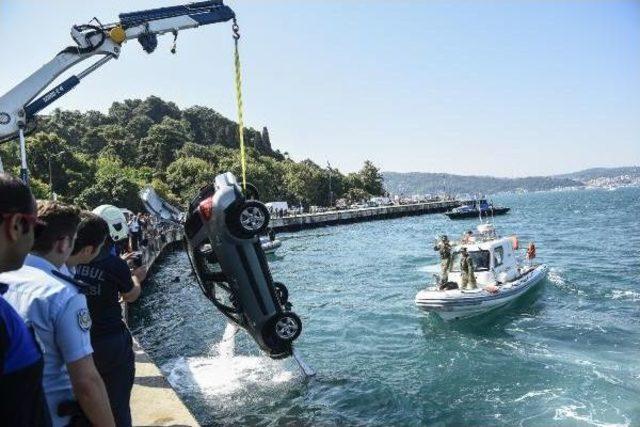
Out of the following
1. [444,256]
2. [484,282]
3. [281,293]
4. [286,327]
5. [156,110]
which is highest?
[156,110]

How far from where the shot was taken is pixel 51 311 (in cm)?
247

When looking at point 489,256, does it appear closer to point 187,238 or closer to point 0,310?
point 187,238

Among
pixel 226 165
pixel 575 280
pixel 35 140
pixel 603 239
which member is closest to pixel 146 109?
pixel 226 165

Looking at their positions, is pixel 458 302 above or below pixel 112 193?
below

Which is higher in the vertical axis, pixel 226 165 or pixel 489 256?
pixel 226 165

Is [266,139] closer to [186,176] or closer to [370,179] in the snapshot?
[370,179]

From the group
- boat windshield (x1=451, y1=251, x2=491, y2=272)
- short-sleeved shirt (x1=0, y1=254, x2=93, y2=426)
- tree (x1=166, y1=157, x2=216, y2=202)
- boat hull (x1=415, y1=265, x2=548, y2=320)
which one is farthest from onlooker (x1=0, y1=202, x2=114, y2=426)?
tree (x1=166, y1=157, x2=216, y2=202)

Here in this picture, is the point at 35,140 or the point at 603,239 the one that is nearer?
the point at 603,239

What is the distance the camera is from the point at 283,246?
47500mm

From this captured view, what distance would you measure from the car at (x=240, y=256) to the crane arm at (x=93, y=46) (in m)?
8.84

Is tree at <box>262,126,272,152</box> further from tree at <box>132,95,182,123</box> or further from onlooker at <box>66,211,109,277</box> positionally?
onlooker at <box>66,211,109,277</box>

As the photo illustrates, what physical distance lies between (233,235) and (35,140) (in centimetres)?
5363

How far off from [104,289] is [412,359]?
1059 centimetres

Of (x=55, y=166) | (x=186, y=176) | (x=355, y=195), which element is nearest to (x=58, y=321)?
(x=55, y=166)
